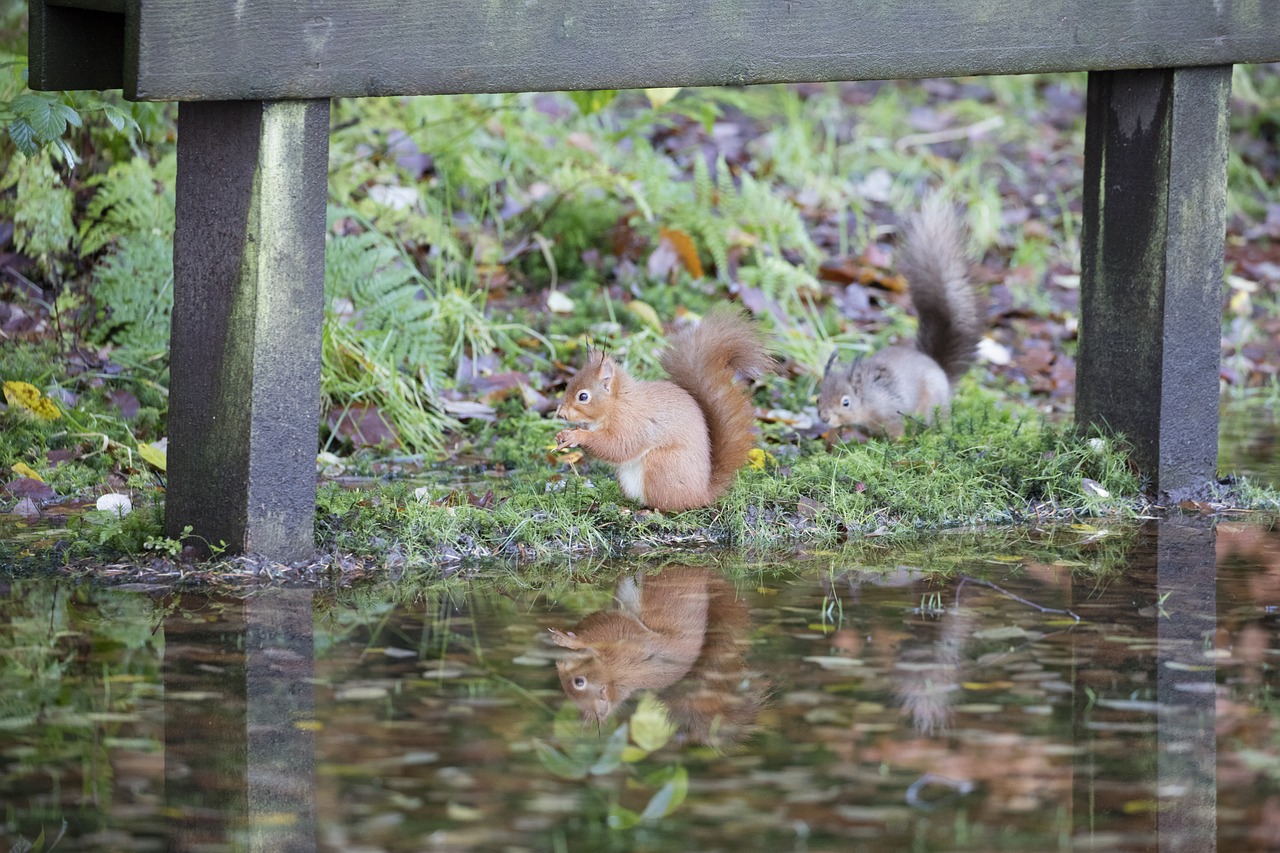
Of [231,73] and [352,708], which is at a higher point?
[231,73]

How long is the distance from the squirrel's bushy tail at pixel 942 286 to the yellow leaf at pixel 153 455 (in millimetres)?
2703

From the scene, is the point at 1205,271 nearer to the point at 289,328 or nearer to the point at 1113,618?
the point at 1113,618

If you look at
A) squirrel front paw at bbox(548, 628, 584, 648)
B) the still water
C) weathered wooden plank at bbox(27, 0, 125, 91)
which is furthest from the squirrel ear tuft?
weathered wooden plank at bbox(27, 0, 125, 91)

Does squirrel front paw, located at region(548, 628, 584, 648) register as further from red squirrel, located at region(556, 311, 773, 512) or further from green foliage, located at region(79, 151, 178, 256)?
green foliage, located at region(79, 151, 178, 256)

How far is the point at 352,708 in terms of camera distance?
2783 millimetres

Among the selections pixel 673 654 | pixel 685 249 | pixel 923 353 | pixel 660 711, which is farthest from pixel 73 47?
pixel 685 249

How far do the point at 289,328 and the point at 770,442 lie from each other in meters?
2.25

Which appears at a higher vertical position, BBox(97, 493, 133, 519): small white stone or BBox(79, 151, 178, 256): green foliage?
BBox(79, 151, 178, 256): green foliage

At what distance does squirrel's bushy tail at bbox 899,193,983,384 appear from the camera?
18.3ft

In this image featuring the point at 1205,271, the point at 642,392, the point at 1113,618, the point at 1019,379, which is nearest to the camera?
the point at 1113,618

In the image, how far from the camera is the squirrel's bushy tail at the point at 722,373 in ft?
13.8

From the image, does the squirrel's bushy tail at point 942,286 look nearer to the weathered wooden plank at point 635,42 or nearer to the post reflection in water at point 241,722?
the weathered wooden plank at point 635,42

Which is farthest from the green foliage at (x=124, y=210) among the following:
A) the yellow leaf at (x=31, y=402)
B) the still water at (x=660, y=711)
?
the still water at (x=660, y=711)

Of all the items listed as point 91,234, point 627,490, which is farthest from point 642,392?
point 91,234
